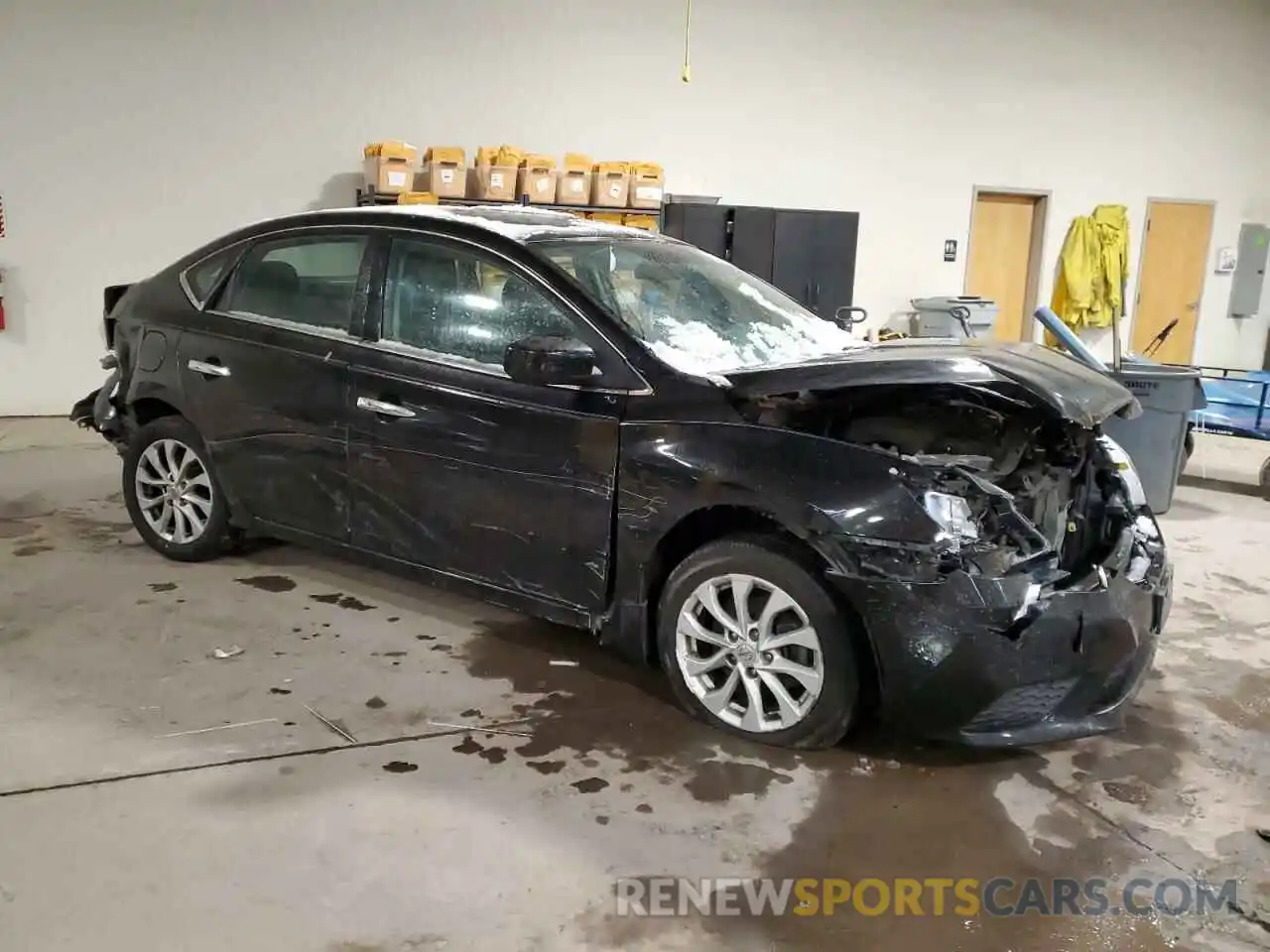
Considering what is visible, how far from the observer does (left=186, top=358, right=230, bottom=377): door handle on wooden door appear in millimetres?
3803

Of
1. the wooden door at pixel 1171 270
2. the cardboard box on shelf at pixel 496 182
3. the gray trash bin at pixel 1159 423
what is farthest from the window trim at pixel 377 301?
the wooden door at pixel 1171 270

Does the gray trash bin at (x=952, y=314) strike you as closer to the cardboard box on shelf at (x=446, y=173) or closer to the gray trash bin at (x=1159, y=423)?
the gray trash bin at (x=1159, y=423)

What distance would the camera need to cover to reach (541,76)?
26.8 feet

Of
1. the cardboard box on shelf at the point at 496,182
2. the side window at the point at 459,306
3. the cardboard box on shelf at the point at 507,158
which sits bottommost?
the side window at the point at 459,306

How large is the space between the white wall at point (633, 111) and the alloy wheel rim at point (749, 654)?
5936 millimetres

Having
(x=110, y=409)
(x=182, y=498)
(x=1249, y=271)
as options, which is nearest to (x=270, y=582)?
(x=182, y=498)

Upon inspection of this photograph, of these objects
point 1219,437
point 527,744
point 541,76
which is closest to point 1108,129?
point 1219,437

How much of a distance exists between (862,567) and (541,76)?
6.68 m

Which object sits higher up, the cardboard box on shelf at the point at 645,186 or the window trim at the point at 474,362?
the cardboard box on shelf at the point at 645,186

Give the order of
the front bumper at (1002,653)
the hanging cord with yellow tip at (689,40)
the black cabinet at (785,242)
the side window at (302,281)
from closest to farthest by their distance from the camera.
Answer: the front bumper at (1002,653) < the side window at (302,281) < the black cabinet at (785,242) < the hanging cord with yellow tip at (689,40)

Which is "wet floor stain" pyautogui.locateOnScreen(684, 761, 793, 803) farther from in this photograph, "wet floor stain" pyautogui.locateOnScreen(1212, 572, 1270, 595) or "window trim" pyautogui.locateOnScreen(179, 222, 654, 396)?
"wet floor stain" pyautogui.locateOnScreen(1212, 572, 1270, 595)

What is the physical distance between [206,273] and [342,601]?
4.50ft

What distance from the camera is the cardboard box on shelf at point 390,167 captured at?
6.94m

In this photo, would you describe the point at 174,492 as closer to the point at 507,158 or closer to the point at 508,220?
the point at 508,220
